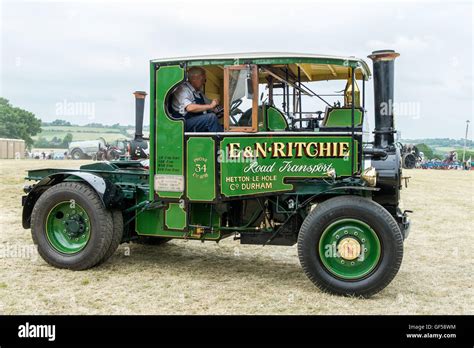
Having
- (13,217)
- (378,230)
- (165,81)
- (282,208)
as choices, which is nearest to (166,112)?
(165,81)

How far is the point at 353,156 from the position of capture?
17.0 ft

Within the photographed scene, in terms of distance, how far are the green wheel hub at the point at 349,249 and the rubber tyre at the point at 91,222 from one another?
2382 mm

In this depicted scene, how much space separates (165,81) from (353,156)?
210 centimetres

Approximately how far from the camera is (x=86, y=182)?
19.9 ft

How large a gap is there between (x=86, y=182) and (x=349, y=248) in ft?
9.97

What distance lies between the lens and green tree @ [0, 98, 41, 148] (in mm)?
52281

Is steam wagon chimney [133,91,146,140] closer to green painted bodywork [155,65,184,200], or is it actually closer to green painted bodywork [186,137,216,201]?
green painted bodywork [155,65,184,200]

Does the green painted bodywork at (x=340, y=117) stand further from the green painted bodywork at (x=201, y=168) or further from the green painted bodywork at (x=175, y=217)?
the green painted bodywork at (x=175, y=217)

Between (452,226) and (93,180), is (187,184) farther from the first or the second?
(452,226)

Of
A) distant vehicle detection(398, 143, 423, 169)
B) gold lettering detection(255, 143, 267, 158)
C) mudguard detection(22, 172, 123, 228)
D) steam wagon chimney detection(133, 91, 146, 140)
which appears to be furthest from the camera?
steam wagon chimney detection(133, 91, 146, 140)

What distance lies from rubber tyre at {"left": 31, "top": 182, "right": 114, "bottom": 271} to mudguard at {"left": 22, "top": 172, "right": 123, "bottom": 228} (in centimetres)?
8

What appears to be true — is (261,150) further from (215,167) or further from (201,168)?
(201,168)

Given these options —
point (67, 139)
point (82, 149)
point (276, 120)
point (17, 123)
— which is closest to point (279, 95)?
point (276, 120)

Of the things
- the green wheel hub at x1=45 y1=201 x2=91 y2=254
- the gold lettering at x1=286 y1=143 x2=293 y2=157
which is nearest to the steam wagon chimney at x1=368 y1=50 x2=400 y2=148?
the gold lettering at x1=286 y1=143 x2=293 y2=157
